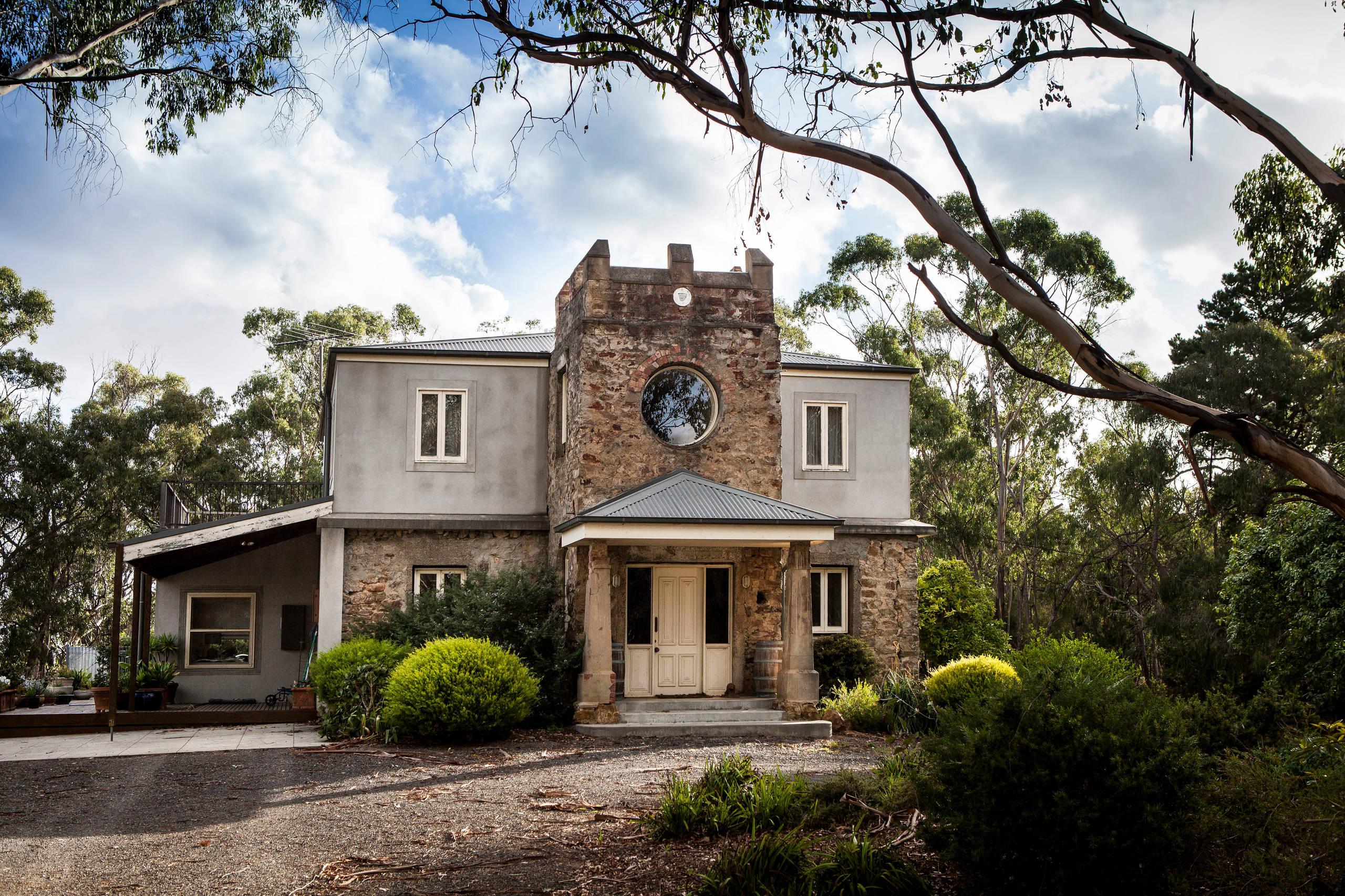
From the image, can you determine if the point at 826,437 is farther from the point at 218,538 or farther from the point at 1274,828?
the point at 1274,828

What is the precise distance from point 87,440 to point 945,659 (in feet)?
78.6

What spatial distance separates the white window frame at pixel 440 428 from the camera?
1786cm

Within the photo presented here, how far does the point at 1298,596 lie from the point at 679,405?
867cm

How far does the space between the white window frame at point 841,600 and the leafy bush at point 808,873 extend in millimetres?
12194

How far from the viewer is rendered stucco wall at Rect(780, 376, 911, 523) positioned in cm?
1903

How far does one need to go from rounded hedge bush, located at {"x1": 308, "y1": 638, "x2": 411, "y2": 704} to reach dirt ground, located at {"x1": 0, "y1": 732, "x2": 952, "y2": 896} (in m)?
2.09

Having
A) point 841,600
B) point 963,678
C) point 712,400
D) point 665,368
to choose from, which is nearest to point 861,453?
point 841,600

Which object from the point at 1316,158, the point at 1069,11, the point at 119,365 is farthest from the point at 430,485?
the point at 119,365

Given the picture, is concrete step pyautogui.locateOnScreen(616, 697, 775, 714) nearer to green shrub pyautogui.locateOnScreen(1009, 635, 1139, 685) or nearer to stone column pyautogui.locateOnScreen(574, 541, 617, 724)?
stone column pyautogui.locateOnScreen(574, 541, 617, 724)

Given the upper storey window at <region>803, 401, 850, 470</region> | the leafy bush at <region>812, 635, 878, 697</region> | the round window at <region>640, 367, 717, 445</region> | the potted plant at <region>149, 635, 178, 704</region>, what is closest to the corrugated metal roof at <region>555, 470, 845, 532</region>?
the round window at <region>640, 367, 717, 445</region>

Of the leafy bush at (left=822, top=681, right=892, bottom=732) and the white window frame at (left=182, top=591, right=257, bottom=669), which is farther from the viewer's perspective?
the white window frame at (left=182, top=591, right=257, bottom=669)

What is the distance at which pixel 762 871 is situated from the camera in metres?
6.11

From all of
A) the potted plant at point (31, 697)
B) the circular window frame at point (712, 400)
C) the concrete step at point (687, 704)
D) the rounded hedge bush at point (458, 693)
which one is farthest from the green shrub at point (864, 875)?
the potted plant at point (31, 697)

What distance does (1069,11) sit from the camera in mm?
6168
